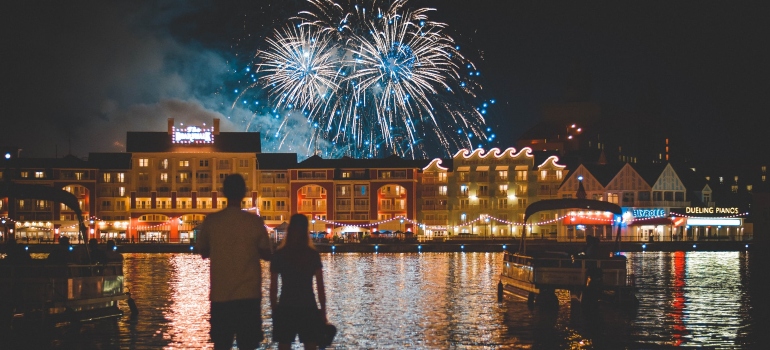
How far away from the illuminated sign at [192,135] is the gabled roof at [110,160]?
20.0 feet

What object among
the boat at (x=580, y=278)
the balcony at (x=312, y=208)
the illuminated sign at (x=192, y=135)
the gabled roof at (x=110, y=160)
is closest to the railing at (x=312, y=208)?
the balcony at (x=312, y=208)

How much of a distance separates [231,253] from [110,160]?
108m

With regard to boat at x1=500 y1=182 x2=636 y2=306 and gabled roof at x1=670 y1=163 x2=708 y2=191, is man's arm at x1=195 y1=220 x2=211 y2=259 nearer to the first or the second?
boat at x1=500 y1=182 x2=636 y2=306

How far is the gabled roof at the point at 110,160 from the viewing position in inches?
4427

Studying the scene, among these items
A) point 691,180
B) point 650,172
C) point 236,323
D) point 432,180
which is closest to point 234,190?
point 236,323

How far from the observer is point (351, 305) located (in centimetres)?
2589

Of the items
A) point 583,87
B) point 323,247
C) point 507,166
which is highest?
point 583,87

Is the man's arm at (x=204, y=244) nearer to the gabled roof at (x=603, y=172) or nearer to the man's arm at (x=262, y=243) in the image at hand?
the man's arm at (x=262, y=243)

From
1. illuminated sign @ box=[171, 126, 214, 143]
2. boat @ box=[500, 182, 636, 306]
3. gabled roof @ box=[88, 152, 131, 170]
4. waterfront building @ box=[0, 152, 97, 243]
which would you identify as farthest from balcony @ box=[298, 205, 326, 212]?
boat @ box=[500, 182, 636, 306]

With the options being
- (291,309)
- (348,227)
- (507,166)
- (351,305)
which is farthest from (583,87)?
(291,309)

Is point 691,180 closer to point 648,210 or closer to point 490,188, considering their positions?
point 648,210

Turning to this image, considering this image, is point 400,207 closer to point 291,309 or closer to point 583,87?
point 583,87

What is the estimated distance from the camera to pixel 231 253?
10516mm

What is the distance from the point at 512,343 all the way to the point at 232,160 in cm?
9848
